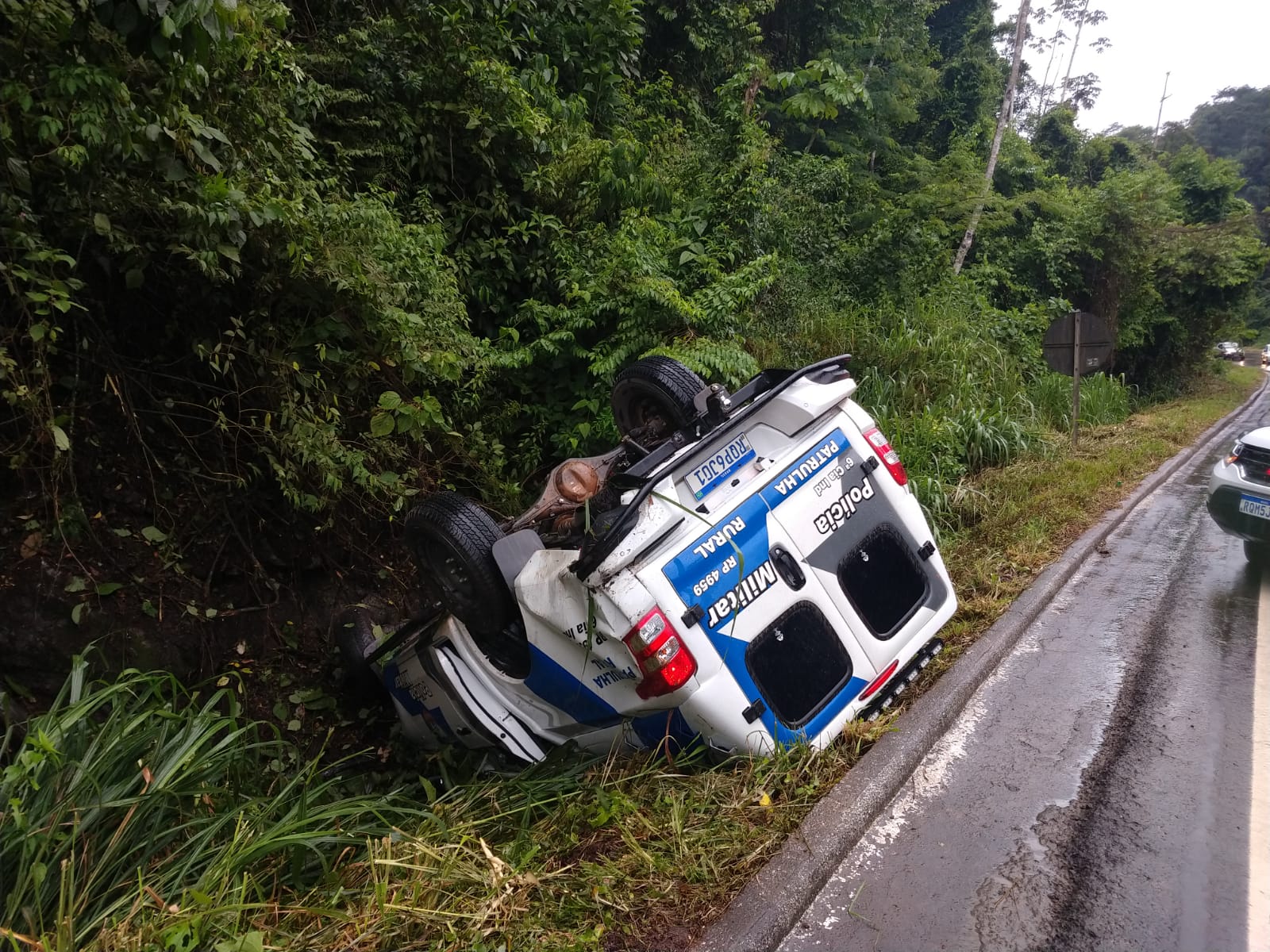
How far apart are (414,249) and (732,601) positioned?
357 centimetres

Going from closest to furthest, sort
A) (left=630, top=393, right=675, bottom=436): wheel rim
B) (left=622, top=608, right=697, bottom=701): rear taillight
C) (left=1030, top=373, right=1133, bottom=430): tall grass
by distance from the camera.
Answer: (left=622, top=608, right=697, bottom=701): rear taillight
(left=630, top=393, right=675, bottom=436): wheel rim
(left=1030, top=373, right=1133, bottom=430): tall grass

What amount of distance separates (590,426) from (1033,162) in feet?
68.8

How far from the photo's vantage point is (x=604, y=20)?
835cm

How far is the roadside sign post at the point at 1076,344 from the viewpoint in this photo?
30.3 ft

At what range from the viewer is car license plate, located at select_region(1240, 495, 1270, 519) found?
5.29 meters

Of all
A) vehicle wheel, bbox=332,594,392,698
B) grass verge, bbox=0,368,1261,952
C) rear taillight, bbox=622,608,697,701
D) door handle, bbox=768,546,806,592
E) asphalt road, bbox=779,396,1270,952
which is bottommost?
vehicle wheel, bbox=332,594,392,698

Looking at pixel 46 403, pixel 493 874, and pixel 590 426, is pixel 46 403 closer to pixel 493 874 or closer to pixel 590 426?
pixel 493 874

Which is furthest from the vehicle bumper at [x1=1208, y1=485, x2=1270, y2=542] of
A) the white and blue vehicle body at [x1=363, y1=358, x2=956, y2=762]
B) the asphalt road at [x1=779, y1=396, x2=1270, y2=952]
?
the white and blue vehicle body at [x1=363, y1=358, x2=956, y2=762]

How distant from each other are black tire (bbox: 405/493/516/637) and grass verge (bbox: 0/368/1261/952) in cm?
76

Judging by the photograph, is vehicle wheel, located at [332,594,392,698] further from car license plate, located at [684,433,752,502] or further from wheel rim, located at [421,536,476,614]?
car license plate, located at [684,433,752,502]

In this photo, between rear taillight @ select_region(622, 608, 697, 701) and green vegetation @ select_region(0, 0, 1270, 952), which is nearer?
green vegetation @ select_region(0, 0, 1270, 952)

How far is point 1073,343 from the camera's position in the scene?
9.27 m

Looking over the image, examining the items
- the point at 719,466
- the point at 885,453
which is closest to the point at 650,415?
the point at 719,466

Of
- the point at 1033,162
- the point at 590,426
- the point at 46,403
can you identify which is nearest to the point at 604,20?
the point at 590,426
